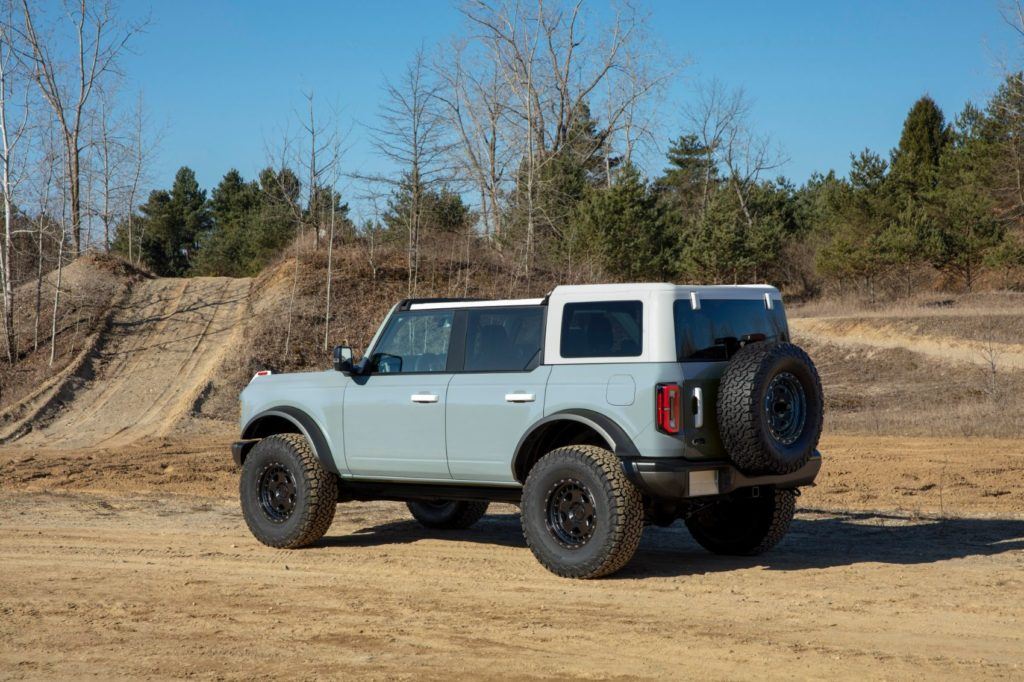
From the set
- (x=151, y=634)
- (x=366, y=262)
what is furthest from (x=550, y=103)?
(x=151, y=634)

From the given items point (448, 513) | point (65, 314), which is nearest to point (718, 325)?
point (448, 513)

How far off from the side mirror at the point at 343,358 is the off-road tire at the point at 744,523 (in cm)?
325

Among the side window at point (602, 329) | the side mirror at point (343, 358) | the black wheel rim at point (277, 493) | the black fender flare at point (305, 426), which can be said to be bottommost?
the black wheel rim at point (277, 493)

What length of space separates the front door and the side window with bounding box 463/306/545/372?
255mm

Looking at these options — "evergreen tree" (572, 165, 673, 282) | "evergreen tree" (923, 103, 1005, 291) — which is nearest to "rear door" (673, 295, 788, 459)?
"evergreen tree" (572, 165, 673, 282)

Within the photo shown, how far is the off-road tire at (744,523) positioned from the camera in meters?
9.35

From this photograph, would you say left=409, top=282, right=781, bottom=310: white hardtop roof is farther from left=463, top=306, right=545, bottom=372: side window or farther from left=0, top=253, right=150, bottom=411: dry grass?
left=0, top=253, right=150, bottom=411: dry grass

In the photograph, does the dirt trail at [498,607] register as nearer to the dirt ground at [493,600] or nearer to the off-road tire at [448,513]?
the dirt ground at [493,600]

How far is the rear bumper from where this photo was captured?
25.8 ft

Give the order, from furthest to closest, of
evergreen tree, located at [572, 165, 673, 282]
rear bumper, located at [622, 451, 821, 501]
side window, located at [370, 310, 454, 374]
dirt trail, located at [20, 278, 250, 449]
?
evergreen tree, located at [572, 165, 673, 282]
dirt trail, located at [20, 278, 250, 449]
side window, located at [370, 310, 454, 374]
rear bumper, located at [622, 451, 821, 501]

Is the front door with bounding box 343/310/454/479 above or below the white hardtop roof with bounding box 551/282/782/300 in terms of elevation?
below

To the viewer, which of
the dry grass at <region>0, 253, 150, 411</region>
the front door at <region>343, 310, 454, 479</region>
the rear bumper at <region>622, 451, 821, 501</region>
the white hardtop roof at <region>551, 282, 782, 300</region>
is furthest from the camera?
the dry grass at <region>0, 253, 150, 411</region>

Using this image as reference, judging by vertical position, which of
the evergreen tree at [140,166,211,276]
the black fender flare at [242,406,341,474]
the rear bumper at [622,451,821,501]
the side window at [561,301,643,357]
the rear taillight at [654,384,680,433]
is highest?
the evergreen tree at [140,166,211,276]

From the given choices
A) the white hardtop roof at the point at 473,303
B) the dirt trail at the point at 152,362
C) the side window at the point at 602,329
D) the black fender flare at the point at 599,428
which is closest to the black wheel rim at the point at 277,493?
the white hardtop roof at the point at 473,303
